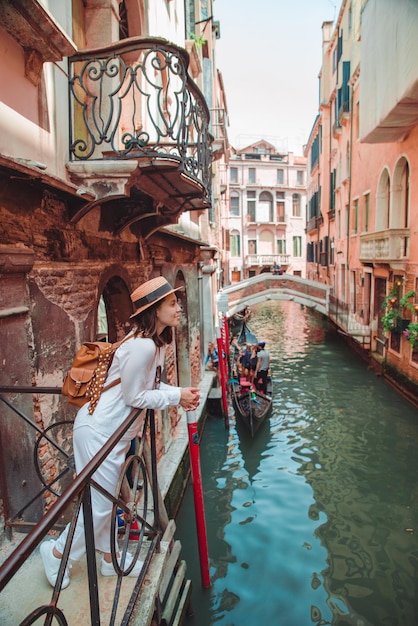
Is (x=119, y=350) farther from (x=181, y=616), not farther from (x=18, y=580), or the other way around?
(x=181, y=616)

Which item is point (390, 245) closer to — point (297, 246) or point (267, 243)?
point (267, 243)

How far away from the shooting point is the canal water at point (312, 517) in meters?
4.35

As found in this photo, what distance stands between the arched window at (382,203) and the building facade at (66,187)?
9.25 m

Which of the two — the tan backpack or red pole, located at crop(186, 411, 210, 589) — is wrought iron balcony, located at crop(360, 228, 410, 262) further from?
the tan backpack

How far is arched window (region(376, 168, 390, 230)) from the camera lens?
12890mm

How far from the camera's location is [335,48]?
19656mm

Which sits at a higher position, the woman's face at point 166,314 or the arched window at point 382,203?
the arched window at point 382,203

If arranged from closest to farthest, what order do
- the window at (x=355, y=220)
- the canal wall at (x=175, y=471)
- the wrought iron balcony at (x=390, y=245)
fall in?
the canal wall at (x=175, y=471) → the wrought iron balcony at (x=390, y=245) → the window at (x=355, y=220)

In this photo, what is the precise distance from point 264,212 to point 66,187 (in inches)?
1470

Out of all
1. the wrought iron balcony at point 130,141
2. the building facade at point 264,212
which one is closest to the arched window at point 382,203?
the wrought iron balcony at point 130,141

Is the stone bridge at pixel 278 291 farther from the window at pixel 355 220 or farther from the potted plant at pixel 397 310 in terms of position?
the potted plant at pixel 397 310

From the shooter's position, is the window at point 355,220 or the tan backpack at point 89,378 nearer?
the tan backpack at point 89,378

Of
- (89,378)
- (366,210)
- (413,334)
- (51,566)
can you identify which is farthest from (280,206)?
(51,566)

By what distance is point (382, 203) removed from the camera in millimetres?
13094
